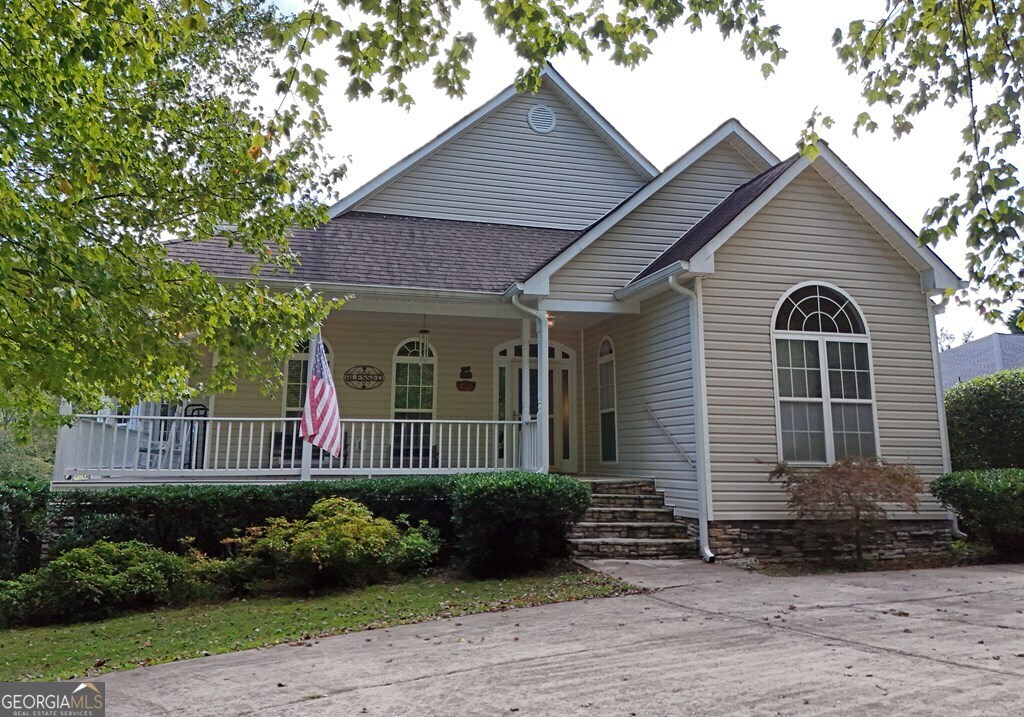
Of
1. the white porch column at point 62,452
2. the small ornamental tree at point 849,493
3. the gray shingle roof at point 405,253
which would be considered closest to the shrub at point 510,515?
the small ornamental tree at point 849,493

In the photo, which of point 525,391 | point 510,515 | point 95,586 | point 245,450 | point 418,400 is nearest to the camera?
point 95,586

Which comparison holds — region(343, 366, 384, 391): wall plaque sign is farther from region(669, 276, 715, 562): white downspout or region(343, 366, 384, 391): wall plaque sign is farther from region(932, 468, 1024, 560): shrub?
region(932, 468, 1024, 560): shrub

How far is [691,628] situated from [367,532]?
161 inches

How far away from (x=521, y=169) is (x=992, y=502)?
987 centimetres

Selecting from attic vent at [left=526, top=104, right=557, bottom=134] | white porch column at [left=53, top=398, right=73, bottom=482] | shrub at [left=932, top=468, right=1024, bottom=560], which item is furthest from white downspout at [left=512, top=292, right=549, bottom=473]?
white porch column at [left=53, top=398, right=73, bottom=482]

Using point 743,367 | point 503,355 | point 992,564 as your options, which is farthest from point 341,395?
point 992,564

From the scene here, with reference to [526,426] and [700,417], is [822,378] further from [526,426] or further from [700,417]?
[526,426]

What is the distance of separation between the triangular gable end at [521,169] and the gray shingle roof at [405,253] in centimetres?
37

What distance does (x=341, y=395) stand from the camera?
12859 mm

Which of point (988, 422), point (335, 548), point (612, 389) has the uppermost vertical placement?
point (612, 389)

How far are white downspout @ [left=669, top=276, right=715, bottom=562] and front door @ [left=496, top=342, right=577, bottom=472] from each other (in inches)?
150

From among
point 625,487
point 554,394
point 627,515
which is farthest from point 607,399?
point 627,515

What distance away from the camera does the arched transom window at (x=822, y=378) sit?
1027 centimetres

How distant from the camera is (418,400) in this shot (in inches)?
516
